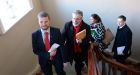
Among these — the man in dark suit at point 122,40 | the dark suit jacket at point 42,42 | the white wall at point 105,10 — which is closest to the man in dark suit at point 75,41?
the dark suit jacket at point 42,42

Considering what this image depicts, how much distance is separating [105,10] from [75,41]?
89 centimetres

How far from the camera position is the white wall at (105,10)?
12.3 feet

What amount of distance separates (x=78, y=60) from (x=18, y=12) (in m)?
1.16

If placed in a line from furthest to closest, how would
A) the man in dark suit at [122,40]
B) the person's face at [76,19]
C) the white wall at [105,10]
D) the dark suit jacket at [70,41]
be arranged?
the white wall at [105,10]
the man in dark suit at [122,40]
the dark suit jacket at [70,41]
the person's face at [76,19]

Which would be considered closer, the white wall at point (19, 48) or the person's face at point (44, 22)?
the person's face at point (44, 22)

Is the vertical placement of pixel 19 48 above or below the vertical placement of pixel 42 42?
below

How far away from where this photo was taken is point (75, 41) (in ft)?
11.1

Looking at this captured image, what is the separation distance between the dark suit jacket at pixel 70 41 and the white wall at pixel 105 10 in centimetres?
76

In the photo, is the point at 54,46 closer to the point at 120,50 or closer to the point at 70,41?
the point at 70,41

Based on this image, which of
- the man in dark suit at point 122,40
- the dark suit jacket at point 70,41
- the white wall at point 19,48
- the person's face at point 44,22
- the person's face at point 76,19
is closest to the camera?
the person's face at point 44,22

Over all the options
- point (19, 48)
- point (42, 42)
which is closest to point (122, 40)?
point (42, 42)

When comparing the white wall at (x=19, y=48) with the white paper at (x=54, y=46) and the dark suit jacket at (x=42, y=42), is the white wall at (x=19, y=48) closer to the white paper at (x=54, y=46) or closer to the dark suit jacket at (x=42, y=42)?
the dark suit jacket at (x=42, y=42)

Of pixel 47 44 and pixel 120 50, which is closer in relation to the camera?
pixel 47 44

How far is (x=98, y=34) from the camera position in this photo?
364cm
